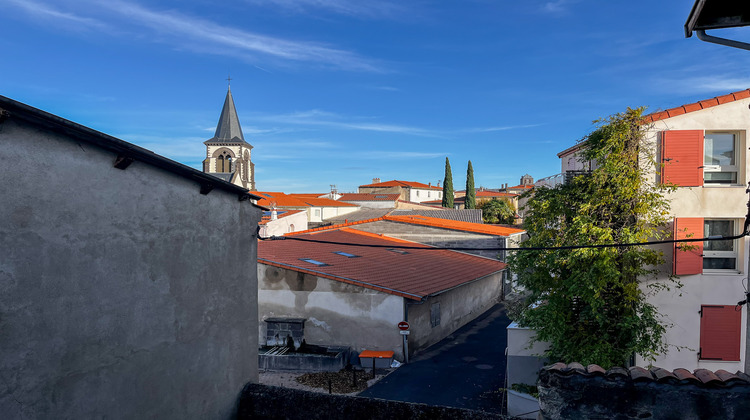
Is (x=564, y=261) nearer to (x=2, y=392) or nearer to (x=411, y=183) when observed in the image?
(x=2, y=392)

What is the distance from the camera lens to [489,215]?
56156mm

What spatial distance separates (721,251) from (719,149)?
2.49 m

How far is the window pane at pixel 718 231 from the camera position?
10883mm

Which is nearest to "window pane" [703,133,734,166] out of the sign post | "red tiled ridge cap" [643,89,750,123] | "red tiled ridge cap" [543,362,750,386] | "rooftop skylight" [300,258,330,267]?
"red tiled ridge cap" [643,89,750,123]

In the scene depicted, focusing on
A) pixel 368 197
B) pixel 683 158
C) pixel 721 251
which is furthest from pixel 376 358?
pixel 368 197

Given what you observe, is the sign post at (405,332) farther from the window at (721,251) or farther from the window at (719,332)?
the window at (721,251)

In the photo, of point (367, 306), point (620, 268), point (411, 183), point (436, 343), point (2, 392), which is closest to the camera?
point (2, 392)

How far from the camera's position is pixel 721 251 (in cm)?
1089

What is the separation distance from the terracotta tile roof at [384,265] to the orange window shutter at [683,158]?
23.6ft

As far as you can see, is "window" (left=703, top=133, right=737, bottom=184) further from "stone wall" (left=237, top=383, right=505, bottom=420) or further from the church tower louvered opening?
the church tower louvered opening

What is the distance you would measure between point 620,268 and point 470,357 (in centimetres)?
818

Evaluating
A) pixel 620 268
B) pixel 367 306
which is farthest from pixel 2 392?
pixel 367 306

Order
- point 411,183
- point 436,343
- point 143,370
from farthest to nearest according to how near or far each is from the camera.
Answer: point 411,183
point 436,343
point 143,370

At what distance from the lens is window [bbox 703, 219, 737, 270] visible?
1085 centimetres
